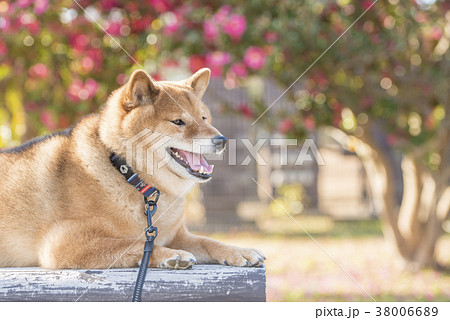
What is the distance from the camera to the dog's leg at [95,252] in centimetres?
240

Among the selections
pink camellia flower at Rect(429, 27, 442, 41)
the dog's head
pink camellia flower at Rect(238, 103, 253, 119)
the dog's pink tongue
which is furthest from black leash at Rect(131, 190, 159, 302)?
pink camellia flower at Rect(429, 27, 442, 41)

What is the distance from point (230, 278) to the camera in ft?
7.41

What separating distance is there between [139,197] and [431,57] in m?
5.06

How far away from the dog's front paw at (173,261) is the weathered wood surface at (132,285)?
0.13 feet

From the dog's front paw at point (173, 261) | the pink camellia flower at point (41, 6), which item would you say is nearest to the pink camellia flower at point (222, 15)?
the pink camellia flower at point (41, 6)

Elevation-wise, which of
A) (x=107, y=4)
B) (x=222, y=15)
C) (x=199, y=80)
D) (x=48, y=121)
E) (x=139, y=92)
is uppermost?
(x=107, y=4)

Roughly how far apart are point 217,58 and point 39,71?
82.3 inches

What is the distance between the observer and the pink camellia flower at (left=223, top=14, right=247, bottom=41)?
5.10m

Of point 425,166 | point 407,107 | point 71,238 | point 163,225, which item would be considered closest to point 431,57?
point 407,107

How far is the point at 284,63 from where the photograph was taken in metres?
5.63

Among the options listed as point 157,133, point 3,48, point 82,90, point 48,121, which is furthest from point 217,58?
point 157,133

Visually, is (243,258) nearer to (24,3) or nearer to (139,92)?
(139,92)

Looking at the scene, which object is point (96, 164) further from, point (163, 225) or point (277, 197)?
point (277, 197)

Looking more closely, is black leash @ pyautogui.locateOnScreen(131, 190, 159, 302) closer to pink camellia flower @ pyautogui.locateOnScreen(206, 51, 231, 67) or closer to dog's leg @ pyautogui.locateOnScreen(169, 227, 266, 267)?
dog's leg @ pyautogui.locateOnScreen(169, 227, 266, 267)
